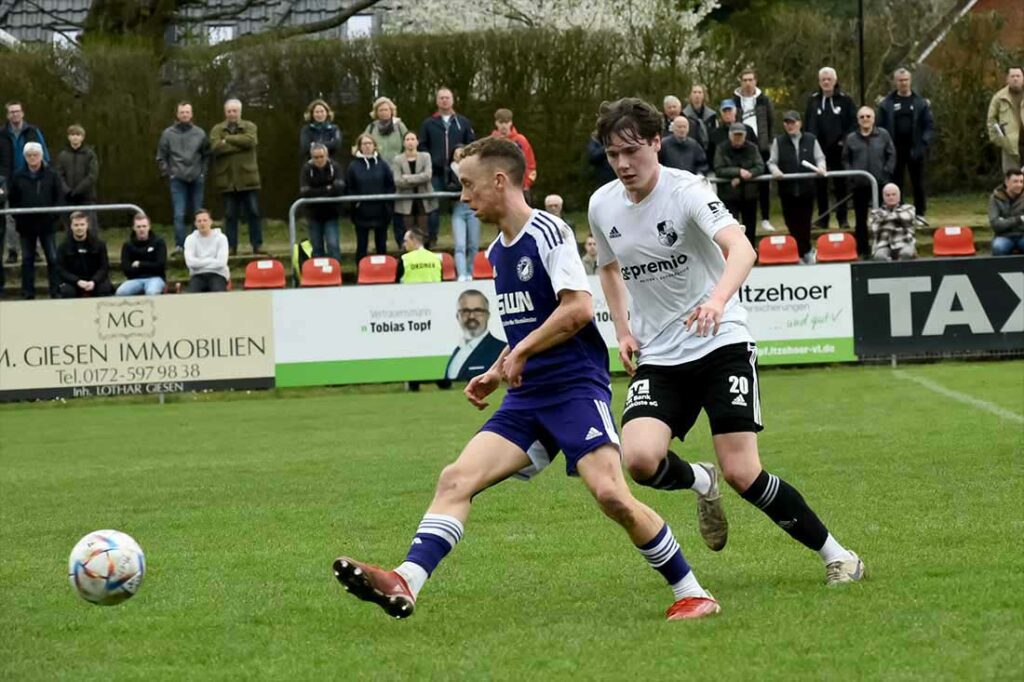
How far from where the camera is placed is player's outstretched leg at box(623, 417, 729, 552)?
699 centimetres

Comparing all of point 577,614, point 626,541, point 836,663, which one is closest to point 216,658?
point 577,614

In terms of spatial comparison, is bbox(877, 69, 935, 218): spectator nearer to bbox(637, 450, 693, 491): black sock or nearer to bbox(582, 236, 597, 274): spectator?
bbox(582, 236, 597, 274): spectator

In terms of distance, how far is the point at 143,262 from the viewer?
21.5 metres

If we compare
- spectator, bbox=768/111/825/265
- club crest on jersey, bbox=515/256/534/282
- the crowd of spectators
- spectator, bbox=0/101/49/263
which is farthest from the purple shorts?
spectator, bbox=0/101/49/263

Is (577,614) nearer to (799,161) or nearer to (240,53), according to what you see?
(799,161)

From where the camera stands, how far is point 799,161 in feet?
74.3

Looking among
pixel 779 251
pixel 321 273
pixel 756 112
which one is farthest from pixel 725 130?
pixel 321 273

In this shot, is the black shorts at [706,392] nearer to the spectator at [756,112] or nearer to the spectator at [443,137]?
the spectator at [443,137]

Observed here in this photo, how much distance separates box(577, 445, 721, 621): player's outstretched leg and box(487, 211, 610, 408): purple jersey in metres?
0.30

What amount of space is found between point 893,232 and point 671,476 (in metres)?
14.9

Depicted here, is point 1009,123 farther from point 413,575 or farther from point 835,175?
point 413,575

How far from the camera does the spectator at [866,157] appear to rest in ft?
74.3

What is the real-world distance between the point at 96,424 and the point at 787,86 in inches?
585

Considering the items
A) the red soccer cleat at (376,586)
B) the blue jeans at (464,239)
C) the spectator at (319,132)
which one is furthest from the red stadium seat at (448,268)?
the red soccer cleat at (376,586)
